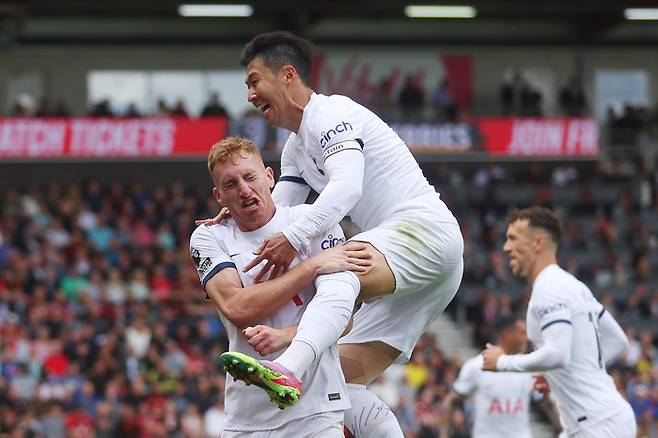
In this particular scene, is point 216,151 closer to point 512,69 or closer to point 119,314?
point 119,314

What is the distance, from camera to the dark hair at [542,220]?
8.22 m

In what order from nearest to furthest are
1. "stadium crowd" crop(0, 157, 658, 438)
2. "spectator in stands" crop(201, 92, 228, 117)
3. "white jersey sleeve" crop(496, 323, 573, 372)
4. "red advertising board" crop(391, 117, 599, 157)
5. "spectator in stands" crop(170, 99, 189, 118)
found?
"white jersey sleeve" crop(496, 323, 573, 372), "stadium crowd" crop(0, 157, 658, 438), "spectator in stands" crop(201, 92, 228, 117), "spectator in stands" crop(170, 99, 189, 118), "red advertising board" crop(391, 117, 599, 157)

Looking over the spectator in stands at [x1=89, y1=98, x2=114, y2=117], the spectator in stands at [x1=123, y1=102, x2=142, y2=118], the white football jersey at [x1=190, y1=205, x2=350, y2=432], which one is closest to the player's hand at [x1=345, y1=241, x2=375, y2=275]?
the white football jersey at [x1=190, y1=205, x2=350, y2=432]

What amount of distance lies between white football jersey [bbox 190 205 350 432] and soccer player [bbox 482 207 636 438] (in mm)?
2218

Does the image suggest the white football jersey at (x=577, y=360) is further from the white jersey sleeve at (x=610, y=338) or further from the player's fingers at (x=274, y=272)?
the player's fingers at (x=274, y=272)

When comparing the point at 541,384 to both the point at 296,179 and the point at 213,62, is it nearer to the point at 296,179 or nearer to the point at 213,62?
the point at 296,179

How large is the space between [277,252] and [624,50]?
2825 cm

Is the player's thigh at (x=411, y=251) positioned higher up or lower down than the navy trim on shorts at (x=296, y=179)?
lower down

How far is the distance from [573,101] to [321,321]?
24375mm

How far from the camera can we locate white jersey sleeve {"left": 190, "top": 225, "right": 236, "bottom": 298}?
18.0 feet

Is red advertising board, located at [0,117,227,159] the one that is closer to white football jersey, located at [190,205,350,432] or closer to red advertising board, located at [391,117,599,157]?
red advertising board, located at [391,117,599,157]

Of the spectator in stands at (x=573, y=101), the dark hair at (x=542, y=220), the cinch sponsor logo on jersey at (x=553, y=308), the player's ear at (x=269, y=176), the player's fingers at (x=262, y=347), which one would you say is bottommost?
the cinch sponsor logo on jersey at (x=553, y=308)

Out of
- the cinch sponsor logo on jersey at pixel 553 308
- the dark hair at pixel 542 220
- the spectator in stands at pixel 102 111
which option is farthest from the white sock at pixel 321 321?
the spectator in stands at pixel 102 111

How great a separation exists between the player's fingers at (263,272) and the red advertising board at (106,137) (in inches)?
766
